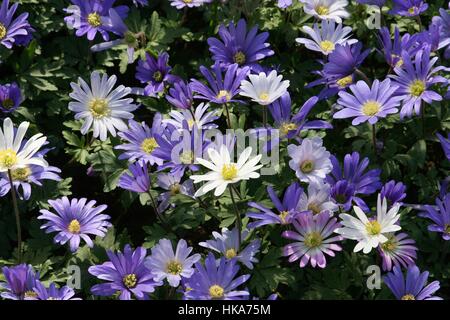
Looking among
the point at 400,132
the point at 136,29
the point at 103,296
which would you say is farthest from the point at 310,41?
the point at 103,296

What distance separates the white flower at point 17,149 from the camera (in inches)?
149

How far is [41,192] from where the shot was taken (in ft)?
13.6

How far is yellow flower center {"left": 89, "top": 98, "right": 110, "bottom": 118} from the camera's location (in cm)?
425

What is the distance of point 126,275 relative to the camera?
371 cm

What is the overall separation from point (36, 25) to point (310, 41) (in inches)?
61.4

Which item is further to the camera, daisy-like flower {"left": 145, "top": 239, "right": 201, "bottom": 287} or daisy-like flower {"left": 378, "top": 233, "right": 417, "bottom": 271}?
daisy-like flower {"left": 378, "top": 233, "right": 417, "bottom": 271}

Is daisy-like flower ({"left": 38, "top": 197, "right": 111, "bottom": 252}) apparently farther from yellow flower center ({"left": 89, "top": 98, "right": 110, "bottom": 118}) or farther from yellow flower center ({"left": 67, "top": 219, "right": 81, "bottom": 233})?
yellow flower center ({"left": 89, "top": 98, "right": 110, "bottom": 118})

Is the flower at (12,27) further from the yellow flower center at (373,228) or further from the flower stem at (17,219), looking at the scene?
the yellow flower center at (373,228)

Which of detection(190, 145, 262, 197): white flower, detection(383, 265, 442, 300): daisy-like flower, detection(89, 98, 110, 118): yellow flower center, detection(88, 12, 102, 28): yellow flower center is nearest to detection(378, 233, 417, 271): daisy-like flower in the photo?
detection(383, 265, 442, 300): daisy-like flower

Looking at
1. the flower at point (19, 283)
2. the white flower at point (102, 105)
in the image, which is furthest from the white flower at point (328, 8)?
the flower at point (19, 283)

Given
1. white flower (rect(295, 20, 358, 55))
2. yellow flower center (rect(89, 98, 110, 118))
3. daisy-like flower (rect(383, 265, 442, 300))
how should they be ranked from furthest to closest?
white flower (rect(295, 20, 358, 55)) < yellow flower center (rect(89, 98, 110, 118)) < daisy-like flower (rect(383, 265, 442, 300))

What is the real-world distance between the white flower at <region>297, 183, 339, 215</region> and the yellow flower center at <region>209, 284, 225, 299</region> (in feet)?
1.77

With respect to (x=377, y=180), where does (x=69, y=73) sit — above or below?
above

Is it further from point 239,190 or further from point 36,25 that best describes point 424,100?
point 36,25
